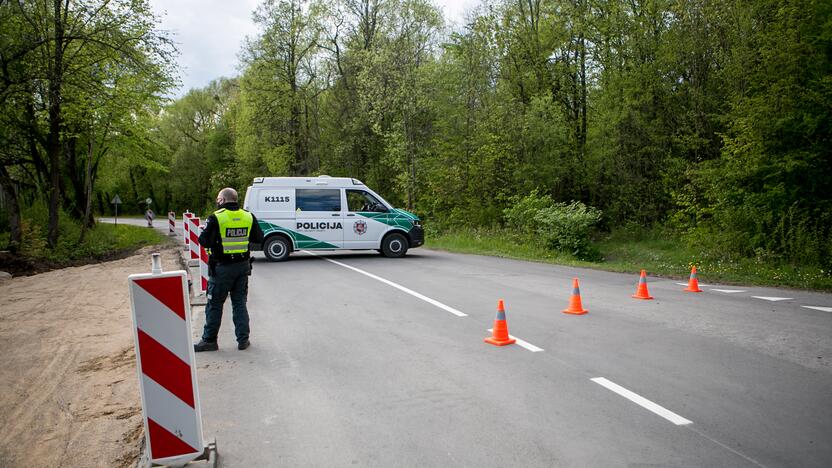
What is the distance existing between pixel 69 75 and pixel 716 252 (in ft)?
67.5

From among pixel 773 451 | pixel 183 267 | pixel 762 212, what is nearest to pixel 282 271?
pixel 183 267

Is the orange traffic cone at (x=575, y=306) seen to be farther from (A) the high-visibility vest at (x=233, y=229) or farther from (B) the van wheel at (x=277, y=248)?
(B) the van wheel at (x=277, y=248)

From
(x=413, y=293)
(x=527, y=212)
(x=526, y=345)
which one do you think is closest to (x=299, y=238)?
(x=413, y=293)

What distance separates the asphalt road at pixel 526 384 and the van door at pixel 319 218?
673 cm

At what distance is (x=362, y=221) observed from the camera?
54.3 feet

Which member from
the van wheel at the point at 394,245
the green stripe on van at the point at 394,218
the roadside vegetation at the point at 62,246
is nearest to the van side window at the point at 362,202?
the green stripe on van at the point at 394,218

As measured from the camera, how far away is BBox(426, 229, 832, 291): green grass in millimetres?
12188

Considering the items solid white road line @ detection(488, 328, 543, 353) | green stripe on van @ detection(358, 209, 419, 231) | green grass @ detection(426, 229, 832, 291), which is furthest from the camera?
green stripe on van @ detection(358, 209, 419, 231)

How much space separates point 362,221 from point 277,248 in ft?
8.57

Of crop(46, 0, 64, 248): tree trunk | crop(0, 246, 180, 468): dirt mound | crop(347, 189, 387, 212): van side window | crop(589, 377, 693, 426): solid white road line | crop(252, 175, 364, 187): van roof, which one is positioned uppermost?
crop(46, 0, 64, 248): tree trunk

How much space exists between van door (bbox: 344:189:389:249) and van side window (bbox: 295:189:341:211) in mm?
356

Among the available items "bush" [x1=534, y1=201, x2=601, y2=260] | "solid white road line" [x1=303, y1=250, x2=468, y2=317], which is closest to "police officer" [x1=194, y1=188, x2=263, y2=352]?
"solid white road line" [x1=303, y1=250, x2=468, y2=317]

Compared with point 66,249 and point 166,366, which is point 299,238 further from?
point 166,366

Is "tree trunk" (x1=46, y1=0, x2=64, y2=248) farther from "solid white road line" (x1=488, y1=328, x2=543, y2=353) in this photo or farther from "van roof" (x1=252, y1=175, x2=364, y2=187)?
"solid white road line" (x1=488, y1=328, x2=543, y2=353)
